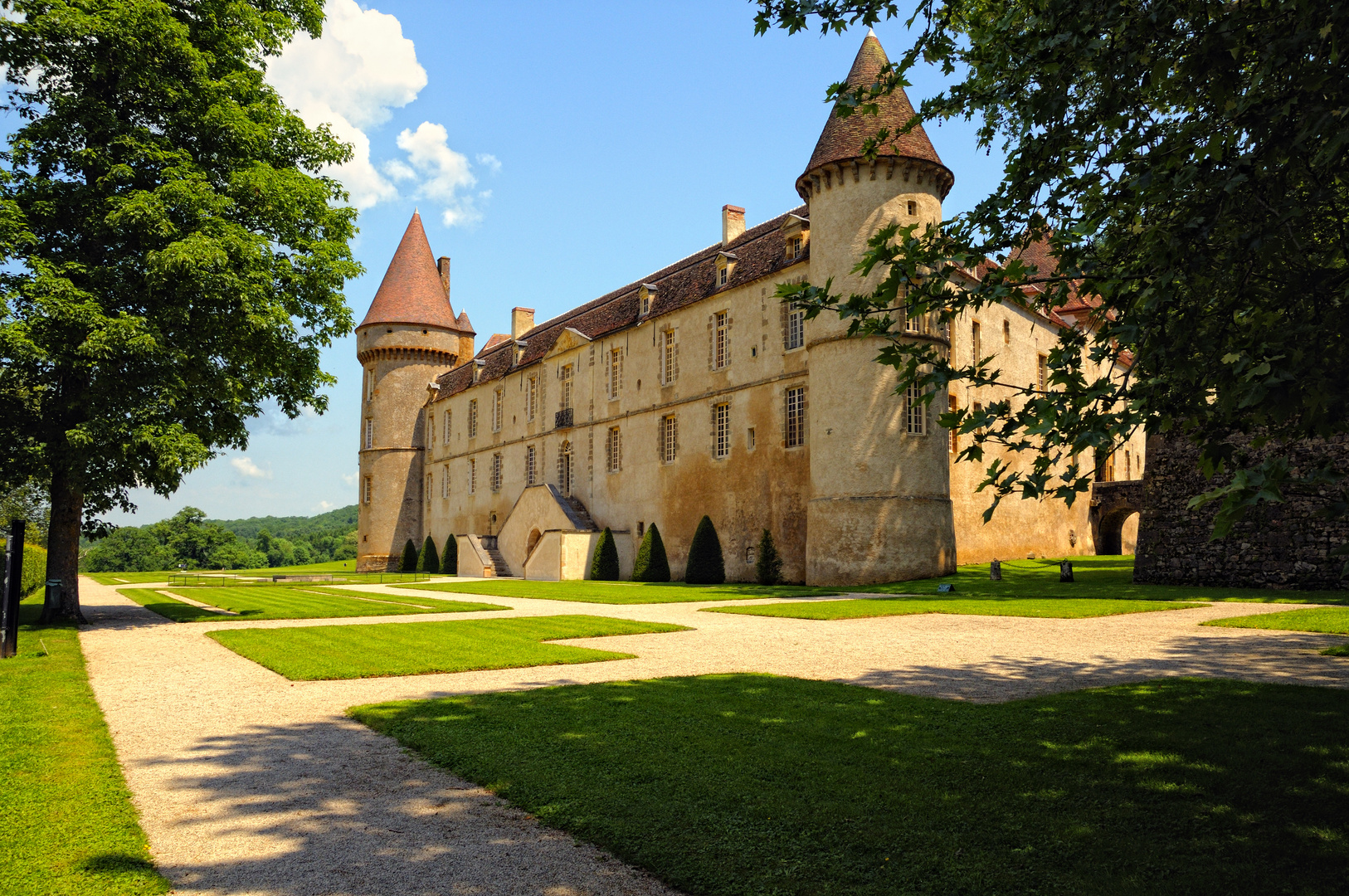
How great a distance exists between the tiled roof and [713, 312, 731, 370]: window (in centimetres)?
109

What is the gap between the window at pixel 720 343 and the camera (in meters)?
32.0

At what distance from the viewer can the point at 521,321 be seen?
51.6 m

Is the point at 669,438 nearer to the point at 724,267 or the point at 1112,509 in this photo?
the point at 724,267

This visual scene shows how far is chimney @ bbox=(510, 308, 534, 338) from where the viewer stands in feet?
168

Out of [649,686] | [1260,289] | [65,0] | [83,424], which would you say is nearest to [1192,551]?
[649,686]

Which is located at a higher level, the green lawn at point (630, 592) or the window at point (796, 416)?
the window at point (796, 416)

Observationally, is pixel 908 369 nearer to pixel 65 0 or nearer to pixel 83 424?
pixel 83 424

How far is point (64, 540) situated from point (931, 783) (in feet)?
52.6

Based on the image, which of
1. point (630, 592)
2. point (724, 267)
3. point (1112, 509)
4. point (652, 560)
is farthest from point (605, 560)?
point (1112, 509)

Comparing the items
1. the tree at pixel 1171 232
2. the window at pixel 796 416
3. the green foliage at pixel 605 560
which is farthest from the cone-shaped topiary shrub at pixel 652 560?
the tree at pixel 1171 232

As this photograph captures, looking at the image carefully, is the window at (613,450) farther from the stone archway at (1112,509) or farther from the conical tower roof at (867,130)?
the stone archway at (1112,509)

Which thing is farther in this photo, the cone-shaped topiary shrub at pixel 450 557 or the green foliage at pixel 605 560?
the cone-shaped topiary shrub at pixel 450 557

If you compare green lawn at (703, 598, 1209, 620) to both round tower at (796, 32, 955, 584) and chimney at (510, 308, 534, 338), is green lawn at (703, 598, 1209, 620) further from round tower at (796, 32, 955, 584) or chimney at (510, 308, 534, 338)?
chimney at (510, 308, 534, 338)

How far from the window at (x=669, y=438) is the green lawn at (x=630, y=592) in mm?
6420
